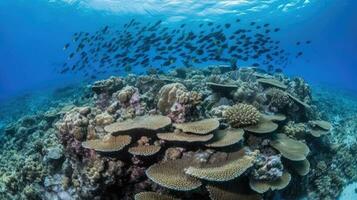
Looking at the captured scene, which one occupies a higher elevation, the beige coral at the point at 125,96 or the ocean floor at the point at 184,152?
the beige coral at the point at 125,96

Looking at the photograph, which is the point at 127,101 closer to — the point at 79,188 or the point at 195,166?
the point at 79,188

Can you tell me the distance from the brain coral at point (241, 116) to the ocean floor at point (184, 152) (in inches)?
0.9

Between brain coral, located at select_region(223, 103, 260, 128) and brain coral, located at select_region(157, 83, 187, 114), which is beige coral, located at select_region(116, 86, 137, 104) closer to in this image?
brain coral, located at select_region(157, 83, 187, 114)

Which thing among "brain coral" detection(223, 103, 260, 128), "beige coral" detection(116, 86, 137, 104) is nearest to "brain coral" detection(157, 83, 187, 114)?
"beige coral" detection(116, 86, 137, 104)

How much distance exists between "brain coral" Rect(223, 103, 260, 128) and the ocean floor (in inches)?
0.9

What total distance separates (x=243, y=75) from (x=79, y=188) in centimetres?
853

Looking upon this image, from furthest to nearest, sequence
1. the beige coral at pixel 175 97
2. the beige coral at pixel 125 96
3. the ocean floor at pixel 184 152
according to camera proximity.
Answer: the beige coral at pixel 125 96
the beige coral at pixel 175 97
the ocean floor at pixel 184 152

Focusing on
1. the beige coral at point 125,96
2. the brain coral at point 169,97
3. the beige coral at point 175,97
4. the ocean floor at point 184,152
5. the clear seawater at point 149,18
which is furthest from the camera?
the clear seawater at point 149,18

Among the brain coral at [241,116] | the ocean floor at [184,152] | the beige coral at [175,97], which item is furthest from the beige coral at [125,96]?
the brain coral at [241,116]

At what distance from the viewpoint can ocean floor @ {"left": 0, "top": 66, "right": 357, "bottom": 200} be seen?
6.25 meters

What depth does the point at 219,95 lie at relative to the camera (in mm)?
10109

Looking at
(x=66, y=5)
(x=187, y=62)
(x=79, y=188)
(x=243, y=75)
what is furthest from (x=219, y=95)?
(x=66, y=5)

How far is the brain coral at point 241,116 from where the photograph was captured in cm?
759

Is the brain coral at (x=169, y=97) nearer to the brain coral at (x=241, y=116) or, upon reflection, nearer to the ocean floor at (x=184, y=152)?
the ocean floor at (x=184, y=152)
